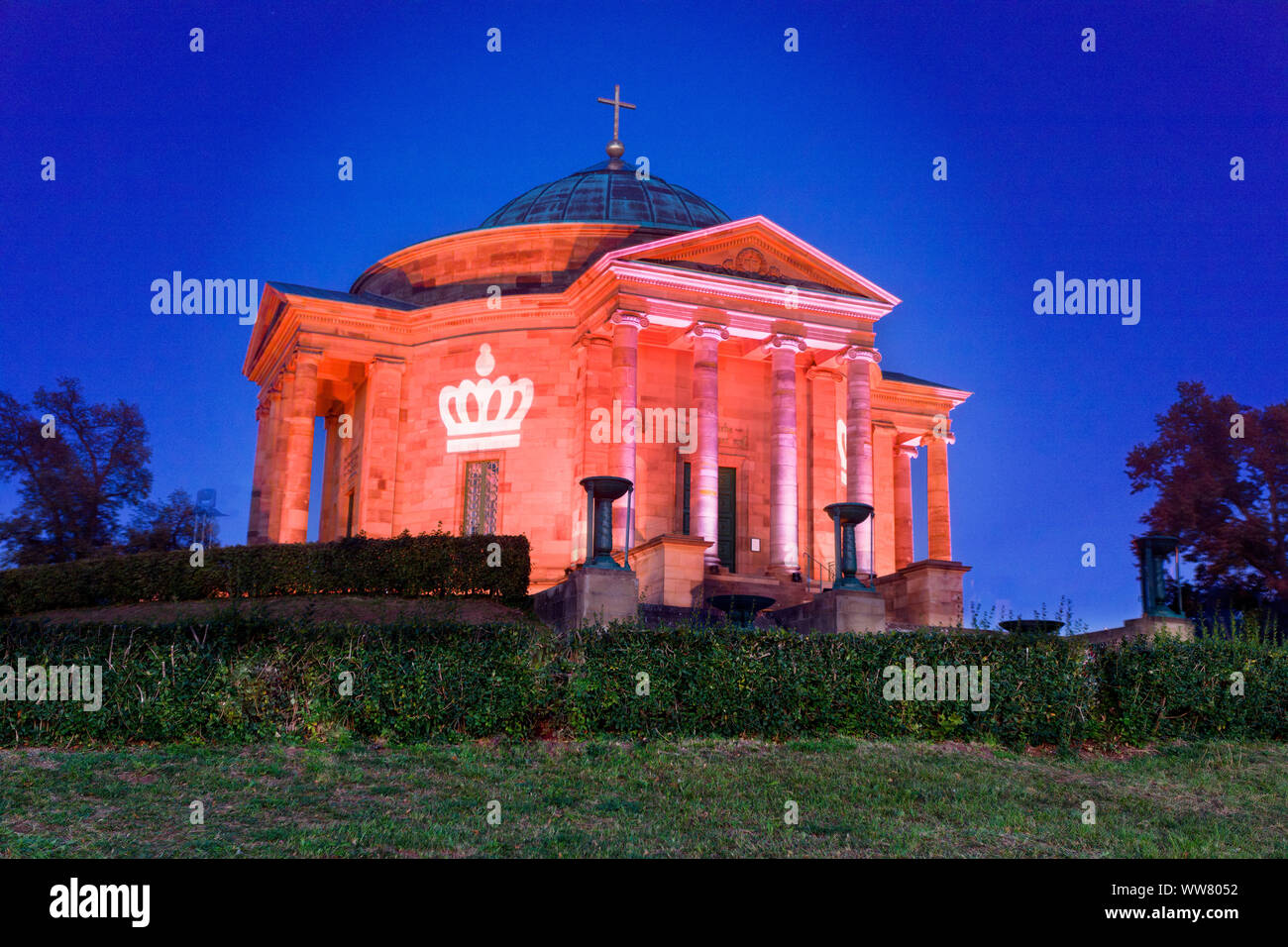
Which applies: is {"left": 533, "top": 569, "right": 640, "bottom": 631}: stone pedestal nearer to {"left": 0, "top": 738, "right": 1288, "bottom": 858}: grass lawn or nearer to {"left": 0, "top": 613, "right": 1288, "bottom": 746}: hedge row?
{"left": 0, "top": 613, "right": 1288, "bottom": 746}: hedge row

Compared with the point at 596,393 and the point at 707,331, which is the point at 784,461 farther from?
the point at 596,393

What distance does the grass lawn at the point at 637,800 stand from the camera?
34.7 feet

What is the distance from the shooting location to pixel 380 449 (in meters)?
35.5

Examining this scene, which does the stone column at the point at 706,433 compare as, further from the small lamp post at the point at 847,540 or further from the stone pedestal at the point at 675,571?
the small lamp post at the point at 847,540

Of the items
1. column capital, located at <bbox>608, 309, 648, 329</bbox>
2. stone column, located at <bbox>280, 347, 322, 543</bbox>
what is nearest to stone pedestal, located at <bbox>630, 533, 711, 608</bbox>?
column capital, located at <bbox>608, 309, 648, 329</bbox>

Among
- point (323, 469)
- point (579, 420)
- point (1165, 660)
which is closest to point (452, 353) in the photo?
point (579, 420)

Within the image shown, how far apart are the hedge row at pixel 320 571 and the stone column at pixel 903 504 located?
20.1m

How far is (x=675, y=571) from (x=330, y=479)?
19169 mm

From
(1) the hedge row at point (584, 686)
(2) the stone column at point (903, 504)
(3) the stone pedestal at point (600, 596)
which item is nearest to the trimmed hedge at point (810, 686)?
(1) the hedge row at point (584, 686)

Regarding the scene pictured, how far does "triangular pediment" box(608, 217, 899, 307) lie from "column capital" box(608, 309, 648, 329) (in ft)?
5.24

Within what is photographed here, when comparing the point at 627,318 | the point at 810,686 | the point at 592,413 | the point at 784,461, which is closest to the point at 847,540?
the point at 810,686

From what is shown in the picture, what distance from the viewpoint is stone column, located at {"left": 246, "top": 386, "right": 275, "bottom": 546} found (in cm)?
3612
